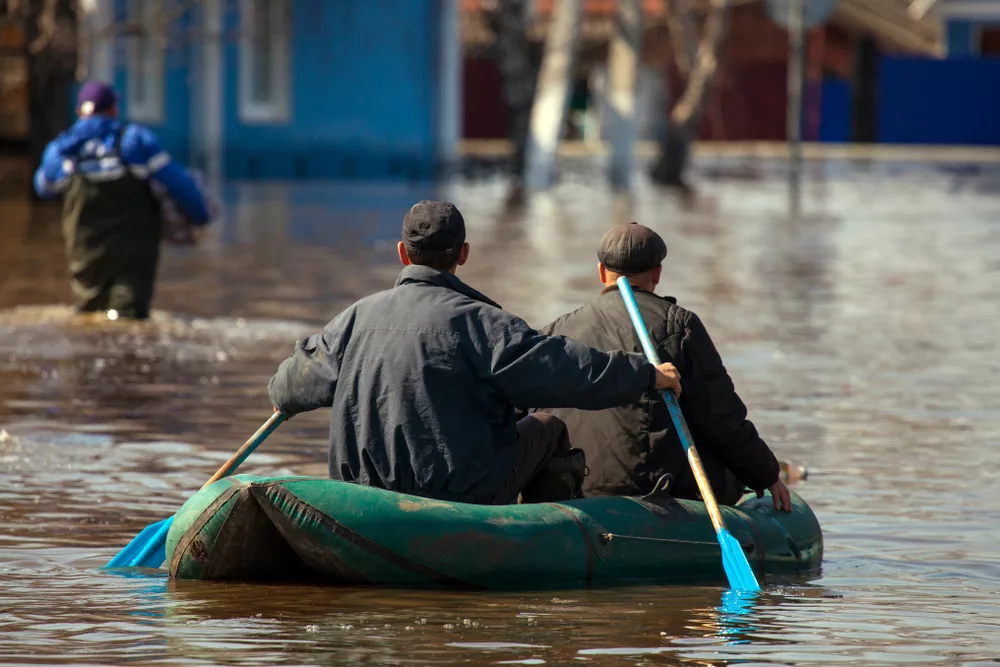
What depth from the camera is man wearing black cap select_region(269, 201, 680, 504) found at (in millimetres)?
6359

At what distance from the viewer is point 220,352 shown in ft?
42.2

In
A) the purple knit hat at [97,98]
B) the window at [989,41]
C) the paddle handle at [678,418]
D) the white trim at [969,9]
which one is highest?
the white trim at [969,9]

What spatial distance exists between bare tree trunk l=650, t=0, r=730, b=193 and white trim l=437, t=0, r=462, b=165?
3184mm

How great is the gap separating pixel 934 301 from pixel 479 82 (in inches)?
1399

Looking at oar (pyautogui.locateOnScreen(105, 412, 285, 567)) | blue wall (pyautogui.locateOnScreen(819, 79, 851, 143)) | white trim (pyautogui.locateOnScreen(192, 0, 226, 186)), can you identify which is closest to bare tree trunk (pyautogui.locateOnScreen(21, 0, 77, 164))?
white trim (pyautogui.locateOnScreen(192, 0, 226, 186))

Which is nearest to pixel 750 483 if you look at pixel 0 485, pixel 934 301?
pixel 0 485

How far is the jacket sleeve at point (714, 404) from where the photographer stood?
22.6ft

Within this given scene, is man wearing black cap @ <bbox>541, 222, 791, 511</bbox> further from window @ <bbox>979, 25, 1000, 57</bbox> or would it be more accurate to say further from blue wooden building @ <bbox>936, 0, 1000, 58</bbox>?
window @ <bbox>979, 25, 1000, 57</bbox>

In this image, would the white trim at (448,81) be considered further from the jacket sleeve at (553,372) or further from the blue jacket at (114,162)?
the jacket sleeve at (553,372)

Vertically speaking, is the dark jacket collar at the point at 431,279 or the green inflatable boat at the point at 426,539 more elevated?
the dark jacket collar at the point at 431,279

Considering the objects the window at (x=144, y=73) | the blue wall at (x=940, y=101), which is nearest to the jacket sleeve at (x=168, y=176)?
the window at (x=144, y=73)

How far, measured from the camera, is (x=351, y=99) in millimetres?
31812

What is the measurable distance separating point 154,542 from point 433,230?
4.41 ft

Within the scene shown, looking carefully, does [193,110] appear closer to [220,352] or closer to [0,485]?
[220,352]
